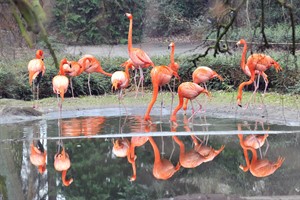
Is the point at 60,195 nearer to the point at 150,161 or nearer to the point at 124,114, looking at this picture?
the point at 150,161

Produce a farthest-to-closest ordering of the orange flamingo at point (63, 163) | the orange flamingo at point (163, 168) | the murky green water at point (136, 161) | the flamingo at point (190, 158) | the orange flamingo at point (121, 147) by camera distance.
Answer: the orange flamingo at point (121, 147), the flamingo at point (190, 158), the orange flamingo at point (163, 168), the orange flamingo at point (63, 163), the murky green water at point (136, 161)

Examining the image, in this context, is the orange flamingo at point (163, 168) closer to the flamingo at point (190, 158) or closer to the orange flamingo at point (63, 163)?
the flamingo at point (190, 158)

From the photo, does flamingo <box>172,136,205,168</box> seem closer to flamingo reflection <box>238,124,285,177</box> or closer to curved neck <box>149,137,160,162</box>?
curved neck <box>149,137,160,162</box>

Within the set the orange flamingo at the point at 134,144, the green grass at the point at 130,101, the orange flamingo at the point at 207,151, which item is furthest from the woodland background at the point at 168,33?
the orange flamingo at the point at 134,144

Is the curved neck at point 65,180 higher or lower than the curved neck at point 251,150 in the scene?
lower

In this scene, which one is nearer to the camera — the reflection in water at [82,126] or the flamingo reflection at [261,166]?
the flamingo reflection at [261,166]

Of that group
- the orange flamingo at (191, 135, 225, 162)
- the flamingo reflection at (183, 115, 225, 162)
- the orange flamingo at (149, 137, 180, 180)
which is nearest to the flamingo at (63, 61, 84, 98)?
the flamingo reflection at (183, 115, 225, 162)

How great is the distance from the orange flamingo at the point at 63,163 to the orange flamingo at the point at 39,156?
0.16 metres

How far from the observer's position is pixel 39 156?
26.5 ft

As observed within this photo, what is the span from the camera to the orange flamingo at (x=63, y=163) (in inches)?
274

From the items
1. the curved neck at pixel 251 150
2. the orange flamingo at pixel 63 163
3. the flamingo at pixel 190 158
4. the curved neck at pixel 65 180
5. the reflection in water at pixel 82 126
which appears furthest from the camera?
the reflection in water at pixel 82 126

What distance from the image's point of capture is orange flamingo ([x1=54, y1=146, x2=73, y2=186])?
696 centimetres

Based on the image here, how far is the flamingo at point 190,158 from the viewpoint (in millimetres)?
7574

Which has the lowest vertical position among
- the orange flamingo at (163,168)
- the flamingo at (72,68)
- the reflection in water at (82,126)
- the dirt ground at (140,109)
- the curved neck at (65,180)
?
the curved neck at (65,180)
